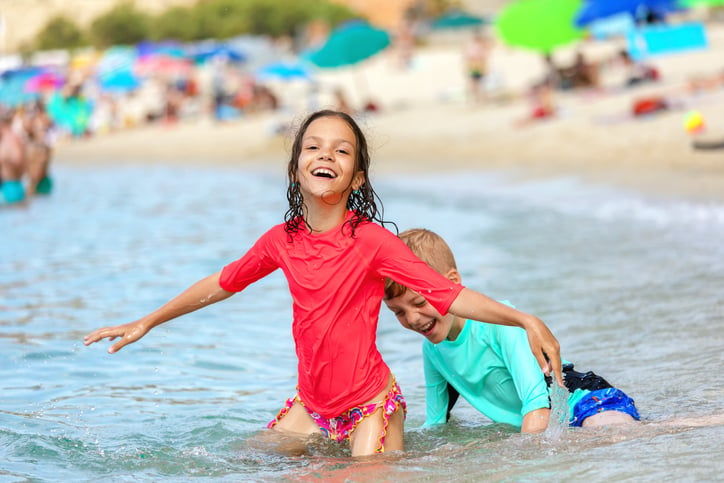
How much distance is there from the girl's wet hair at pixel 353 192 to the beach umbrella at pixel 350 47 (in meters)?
19.1

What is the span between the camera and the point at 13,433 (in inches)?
160

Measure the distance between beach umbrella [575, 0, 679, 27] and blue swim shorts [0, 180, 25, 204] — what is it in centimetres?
997

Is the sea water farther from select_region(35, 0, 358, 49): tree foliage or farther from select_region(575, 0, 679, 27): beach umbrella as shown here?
select_region(35, 0, 358, 49): tree foliage

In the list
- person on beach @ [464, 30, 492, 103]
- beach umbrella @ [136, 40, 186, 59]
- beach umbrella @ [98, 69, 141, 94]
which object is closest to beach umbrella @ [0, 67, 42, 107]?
beach umbrella @ [98, 69, 141, 94]

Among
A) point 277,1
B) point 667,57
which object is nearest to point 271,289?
point 667,57

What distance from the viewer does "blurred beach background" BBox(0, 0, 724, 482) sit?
3.65 m

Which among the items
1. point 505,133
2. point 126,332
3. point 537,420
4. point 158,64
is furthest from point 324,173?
point 158,64

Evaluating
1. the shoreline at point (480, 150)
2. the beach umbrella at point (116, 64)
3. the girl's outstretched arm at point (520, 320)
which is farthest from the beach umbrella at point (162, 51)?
the girl's outstretched arm at point (520, 320)

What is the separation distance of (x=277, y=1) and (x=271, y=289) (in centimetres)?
4979

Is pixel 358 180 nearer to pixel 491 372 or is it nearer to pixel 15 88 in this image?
pixel 491 372

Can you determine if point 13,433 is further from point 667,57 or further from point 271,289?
point 667,57

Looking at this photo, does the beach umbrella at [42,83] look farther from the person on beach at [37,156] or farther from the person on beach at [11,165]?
the person on beach at [11,165]

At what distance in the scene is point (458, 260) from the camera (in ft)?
27.0

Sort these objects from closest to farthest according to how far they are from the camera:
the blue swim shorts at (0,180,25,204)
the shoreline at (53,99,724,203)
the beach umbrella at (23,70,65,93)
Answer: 1. the shoreline at (53,99,724,203)
2. the blue swim shorts at (0,180,25,204)
3. the beach umbrella at (23,70,65,93)
